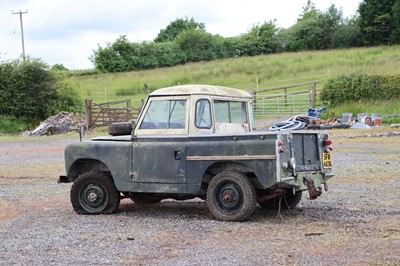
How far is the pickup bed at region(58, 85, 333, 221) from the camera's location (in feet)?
31.8

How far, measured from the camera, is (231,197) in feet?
32.4

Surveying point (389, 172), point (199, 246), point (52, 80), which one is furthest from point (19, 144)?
point (199, 246)

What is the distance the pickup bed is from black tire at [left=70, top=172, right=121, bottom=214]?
16mm

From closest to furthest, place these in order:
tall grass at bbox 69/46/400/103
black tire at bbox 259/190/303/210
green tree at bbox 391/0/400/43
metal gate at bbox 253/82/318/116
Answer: black tire at bbox 259/190/303/210 < metal gate at bbox 253/82/318/116 < tall grass at bbox 69/46/400/103 < green tree at bbox 391/0/400/43

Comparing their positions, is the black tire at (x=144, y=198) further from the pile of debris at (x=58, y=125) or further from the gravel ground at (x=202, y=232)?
the pile of debris at (x=58, y=125)

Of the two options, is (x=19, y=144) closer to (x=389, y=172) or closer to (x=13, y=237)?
(x=389, y=172)

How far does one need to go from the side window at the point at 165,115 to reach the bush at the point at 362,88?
2639 centimetres

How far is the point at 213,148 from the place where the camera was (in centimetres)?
995

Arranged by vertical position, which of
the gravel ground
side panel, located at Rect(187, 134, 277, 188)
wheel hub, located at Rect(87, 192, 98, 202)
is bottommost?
the gravel ground

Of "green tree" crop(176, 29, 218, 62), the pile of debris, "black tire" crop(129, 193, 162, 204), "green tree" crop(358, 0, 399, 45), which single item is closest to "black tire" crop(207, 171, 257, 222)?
"black tire" crop(129, 193, 162, 204)

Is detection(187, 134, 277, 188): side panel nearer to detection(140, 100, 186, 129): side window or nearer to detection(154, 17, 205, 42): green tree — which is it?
detection(140, 100, 186, 129): side window

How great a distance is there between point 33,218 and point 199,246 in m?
3.82

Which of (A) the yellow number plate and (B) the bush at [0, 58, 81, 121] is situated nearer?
(A) the yellow number plate

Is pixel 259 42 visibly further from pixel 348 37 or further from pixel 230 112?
pixel 230 112
